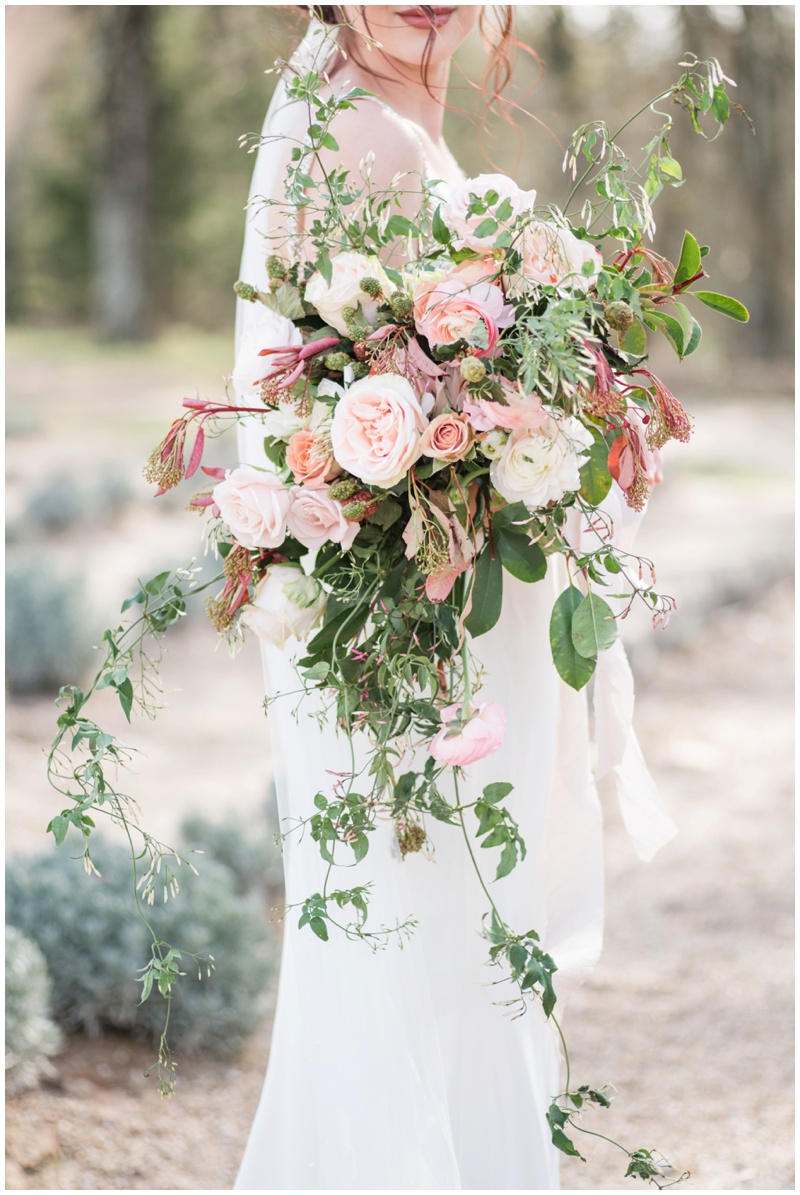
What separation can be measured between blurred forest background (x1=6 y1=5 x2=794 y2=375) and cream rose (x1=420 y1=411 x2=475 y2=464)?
36.6 ft

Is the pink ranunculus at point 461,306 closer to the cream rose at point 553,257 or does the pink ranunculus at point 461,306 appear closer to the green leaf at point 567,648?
the cream rose at point 553,257

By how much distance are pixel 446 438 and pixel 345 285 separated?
232mm

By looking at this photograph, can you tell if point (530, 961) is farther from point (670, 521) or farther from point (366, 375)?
point (670, 521)

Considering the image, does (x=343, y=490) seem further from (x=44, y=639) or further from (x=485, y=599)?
(x=44, y=639)

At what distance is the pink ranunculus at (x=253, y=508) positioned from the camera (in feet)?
4.65

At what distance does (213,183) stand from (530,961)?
19198 mm

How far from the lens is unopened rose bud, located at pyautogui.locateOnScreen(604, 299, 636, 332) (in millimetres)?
1340

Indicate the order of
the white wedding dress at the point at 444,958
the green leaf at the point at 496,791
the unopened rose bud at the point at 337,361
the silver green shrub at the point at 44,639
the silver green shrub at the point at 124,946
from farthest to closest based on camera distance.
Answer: the silver green shrub at the point at 44,639
the silver green shrub at the point at 124,946
the white wedding dress at the point at 444,958
the green leaf at the point at 496,791
the unopened rose bud at the point at 337,361

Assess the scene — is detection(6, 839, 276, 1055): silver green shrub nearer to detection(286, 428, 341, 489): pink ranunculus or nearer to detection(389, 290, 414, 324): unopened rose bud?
detection(286, 428, 341, 489): pink ranunculus

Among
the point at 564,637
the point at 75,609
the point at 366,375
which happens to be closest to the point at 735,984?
the point at 564,637

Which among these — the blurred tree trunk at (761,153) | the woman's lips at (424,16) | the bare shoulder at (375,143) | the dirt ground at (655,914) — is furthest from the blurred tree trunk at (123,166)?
the bare shoulder at (375,143)

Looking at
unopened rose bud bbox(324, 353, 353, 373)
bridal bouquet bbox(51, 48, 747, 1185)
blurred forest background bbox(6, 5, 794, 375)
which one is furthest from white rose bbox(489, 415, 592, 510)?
blurred forest background bbox(6, 5, 794, 375)

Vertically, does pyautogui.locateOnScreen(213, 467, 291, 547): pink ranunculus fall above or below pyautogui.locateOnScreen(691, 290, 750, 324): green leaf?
below

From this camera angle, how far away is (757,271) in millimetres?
16141
